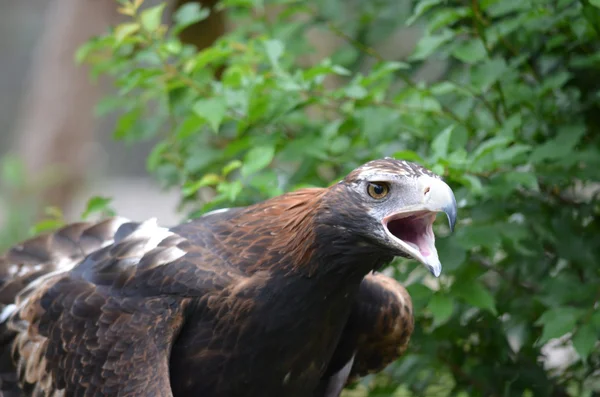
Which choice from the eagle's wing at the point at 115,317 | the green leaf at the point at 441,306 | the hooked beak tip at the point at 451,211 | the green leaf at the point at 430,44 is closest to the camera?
the hooked beak tip at the point at 451,211

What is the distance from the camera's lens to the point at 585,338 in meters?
3.43

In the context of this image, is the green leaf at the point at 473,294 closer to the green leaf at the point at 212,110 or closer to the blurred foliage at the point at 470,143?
the blurred foliage at the point at 470,143

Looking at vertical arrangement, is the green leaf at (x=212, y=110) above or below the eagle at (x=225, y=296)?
above

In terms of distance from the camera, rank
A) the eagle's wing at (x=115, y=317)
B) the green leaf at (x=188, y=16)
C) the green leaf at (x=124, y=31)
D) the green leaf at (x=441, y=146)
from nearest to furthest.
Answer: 1. the eagle's wing at (x=115, y=317)
2. the green leaf at (x=441, y=146)
3. the green leaf at (x=124, y=31)
4. the green leaf at (x=188, y=16)

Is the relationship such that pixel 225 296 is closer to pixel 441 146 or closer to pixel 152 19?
pixel 441 146

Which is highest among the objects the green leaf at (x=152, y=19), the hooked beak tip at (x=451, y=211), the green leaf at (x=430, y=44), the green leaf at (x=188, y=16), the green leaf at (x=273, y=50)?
the green leaf at (x=152, y=19)

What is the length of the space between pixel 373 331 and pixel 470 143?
1106mm

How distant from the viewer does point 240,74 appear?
3.87 meters

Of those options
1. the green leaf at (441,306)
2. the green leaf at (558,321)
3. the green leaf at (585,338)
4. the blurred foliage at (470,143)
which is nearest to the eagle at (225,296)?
the green leaf at (441,306)

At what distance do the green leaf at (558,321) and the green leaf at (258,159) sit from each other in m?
1.30

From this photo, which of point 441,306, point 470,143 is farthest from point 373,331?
point 470,143

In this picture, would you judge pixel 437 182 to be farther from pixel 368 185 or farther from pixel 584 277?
pixel 584 277

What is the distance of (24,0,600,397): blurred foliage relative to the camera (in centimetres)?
365

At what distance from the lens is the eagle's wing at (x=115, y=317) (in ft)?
10.2
